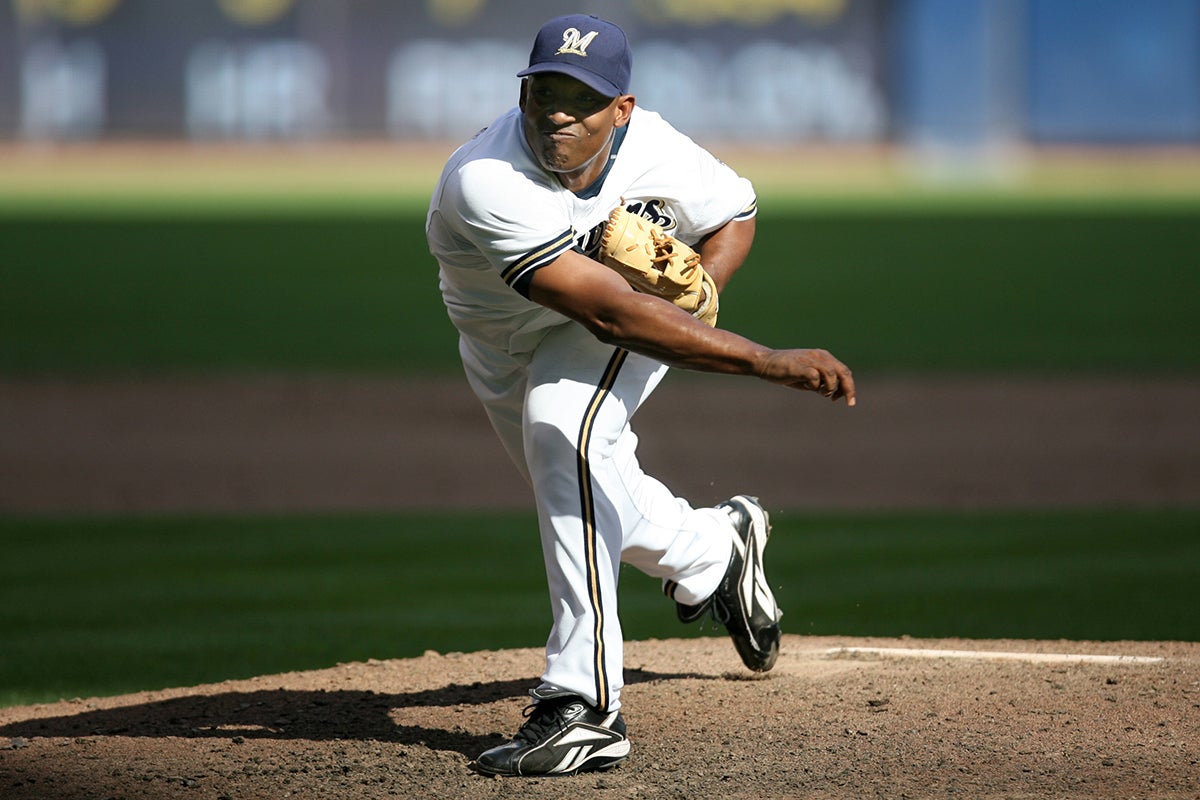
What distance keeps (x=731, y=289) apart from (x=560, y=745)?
41.3 feet

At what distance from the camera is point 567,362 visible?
11.4ft

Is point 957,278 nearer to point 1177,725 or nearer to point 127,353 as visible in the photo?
point 127,353

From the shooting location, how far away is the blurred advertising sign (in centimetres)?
3064

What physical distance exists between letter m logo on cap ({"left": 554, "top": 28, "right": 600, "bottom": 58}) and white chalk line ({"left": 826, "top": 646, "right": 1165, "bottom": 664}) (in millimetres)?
1987

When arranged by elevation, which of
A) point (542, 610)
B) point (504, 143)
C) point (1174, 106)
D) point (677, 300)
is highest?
point (1174, 106)

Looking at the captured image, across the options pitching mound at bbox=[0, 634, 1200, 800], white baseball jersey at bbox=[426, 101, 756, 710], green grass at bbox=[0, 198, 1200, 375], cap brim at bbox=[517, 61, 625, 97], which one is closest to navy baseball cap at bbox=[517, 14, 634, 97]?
cap brim at bbox=[517, 61, 625, 97]

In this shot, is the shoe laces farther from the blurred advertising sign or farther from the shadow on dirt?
the blurred advertising sign

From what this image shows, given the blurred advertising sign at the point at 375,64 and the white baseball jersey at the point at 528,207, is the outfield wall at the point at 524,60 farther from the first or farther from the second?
the white baseball jersey at the point at 528,207

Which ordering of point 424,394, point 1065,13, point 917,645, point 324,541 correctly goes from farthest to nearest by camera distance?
point 1065,13 → point 424,394 → point 324,541 → point 917,645

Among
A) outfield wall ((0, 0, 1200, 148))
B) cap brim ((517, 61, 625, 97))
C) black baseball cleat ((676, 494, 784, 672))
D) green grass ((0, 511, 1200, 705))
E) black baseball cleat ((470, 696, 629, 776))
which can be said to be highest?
outfield wall ((0, 0, 1200, 148))

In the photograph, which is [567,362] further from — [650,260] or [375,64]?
[375,64]

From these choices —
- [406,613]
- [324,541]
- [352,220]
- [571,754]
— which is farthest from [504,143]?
[352,220]

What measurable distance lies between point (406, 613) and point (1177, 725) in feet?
9.17

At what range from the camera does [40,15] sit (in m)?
30.4
